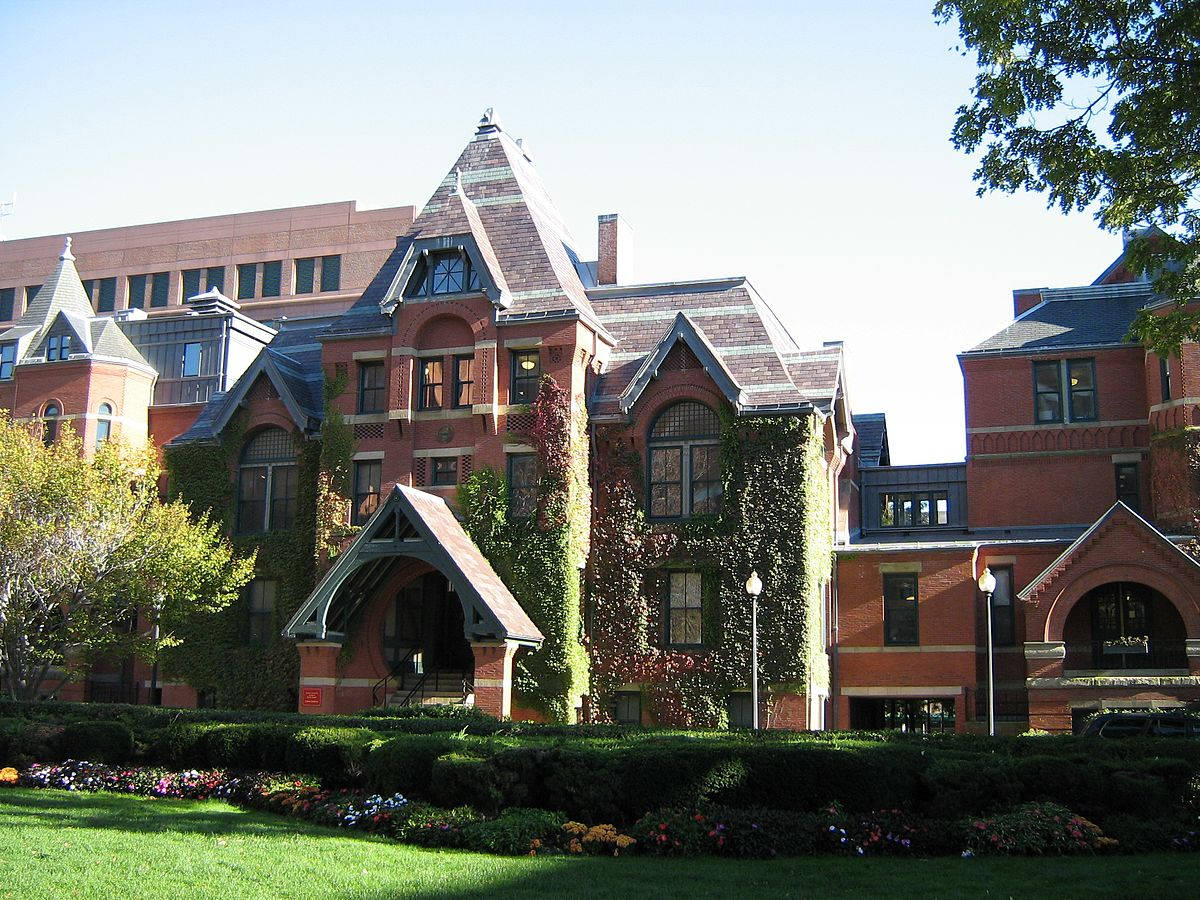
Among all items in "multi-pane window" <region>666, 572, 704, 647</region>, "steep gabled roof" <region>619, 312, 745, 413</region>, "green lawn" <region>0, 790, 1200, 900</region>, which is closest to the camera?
"green lawn" <region>0, 790, 1200, 900</region>

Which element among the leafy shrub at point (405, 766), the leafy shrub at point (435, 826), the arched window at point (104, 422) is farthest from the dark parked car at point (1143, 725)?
the arched window at point (104, 422)

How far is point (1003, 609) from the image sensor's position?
35875 mm

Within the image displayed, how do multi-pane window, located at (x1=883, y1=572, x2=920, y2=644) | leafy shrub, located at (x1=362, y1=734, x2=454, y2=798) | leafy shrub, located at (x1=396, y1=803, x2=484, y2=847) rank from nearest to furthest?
leafy shrub, located at (x1=396, y1=803, x2=484, y2=847), leafy shrub, located at (x1=362, y1=734, x2=454, y2=798), multi-pane window, located at (x1=883, y1=572, x2=920, y2=644)

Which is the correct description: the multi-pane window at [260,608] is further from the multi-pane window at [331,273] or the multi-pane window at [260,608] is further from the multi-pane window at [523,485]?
the multi-pane window at [331,273]

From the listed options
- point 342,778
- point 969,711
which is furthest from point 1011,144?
point 969,711

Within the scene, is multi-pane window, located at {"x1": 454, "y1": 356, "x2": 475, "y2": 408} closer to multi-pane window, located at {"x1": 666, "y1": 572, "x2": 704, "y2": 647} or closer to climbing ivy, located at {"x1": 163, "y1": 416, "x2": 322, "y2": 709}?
climbing ivy, located at {"x1": 163, "y1": 416, "x2": 322, "y2": 709}

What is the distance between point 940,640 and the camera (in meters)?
35.0

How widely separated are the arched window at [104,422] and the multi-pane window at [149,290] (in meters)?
24.5

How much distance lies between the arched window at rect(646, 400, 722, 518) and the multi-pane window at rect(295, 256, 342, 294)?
32.6 meters

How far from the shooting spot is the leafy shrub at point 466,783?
59.7ft

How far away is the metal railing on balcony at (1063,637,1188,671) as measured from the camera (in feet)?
109

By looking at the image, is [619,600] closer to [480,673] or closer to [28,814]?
[480,673]

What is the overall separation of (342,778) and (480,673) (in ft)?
31.3

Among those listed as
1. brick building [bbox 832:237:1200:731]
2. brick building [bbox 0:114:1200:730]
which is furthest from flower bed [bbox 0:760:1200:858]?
brick building [bbox 832:237:1200:731]
